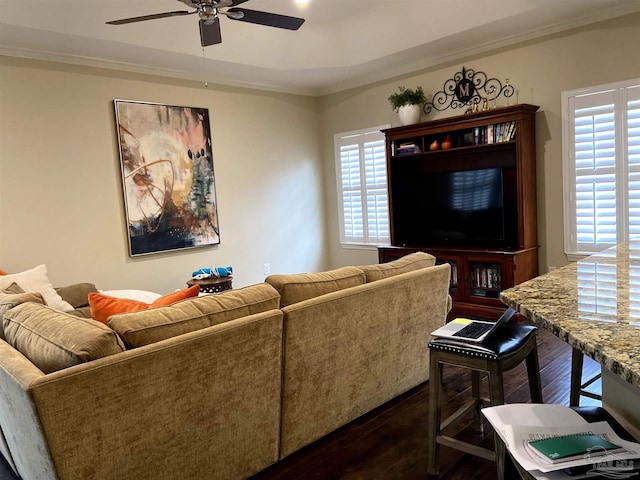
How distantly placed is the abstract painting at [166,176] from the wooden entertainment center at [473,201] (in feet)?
6.90

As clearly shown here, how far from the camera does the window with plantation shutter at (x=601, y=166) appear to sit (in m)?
3.95

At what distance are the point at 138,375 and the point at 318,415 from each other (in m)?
1.04

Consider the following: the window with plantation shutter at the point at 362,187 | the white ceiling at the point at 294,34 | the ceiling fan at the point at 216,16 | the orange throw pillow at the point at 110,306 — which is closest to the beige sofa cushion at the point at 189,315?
the orange throw pillow at the point at 110,306

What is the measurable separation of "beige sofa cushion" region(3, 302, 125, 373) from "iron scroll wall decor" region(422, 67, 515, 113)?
4.34m

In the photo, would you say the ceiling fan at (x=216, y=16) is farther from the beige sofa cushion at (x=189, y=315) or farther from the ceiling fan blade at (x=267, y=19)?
the beige sofa cushion at (x=189, y=315)

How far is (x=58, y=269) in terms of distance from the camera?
4.30 meters

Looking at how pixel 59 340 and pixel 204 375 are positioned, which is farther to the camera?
pixel 204 375

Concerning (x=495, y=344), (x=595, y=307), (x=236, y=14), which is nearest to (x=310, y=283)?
(x=495, y=344)

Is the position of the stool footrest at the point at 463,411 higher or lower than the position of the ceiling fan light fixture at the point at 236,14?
lower

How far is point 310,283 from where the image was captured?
2.35 metres

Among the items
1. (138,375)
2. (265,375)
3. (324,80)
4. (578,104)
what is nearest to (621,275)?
(265,375)

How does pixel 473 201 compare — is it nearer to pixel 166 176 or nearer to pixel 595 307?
pixel 166 176

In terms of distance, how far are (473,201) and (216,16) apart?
3102 mm

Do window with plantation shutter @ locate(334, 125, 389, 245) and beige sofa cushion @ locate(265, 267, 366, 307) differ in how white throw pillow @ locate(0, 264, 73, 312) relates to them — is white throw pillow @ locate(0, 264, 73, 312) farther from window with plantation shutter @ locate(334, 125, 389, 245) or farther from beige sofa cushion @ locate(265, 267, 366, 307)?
window with plantation shutter @ locate(334, 125, 389, 245)
